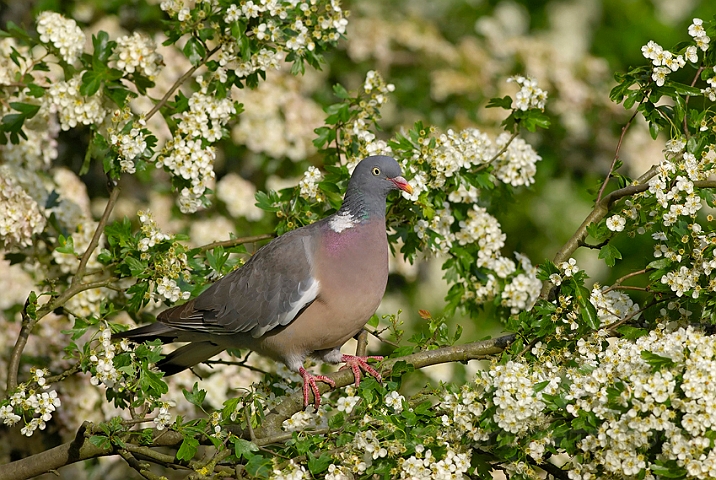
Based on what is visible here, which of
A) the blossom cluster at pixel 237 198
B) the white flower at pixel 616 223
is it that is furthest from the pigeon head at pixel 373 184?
the blossom cluster at pixel 237 198

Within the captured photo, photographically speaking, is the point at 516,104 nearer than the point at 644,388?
No

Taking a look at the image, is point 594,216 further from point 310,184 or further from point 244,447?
point 244,447

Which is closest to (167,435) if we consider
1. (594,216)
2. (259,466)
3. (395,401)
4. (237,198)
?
(259,466)

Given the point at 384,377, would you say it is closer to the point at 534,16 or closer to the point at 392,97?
the point at 392,97

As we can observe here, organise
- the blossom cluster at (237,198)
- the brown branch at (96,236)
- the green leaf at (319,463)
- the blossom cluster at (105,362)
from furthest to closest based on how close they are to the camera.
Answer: the blossom cluster at (237,198) → the brown branch at (96,236) → the blossom cluster at (105,362) → the green leaf at (319,463)

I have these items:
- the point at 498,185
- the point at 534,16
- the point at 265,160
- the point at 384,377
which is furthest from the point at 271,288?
the point at 534,16

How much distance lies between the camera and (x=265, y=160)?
6027mm

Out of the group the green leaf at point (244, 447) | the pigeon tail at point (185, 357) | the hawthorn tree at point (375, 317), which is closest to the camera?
the hawthorn tree at point (375, 317)

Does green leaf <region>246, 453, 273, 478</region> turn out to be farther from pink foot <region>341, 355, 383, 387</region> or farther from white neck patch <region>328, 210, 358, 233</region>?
white neck patch <region>328, 210, 358, 233</region>

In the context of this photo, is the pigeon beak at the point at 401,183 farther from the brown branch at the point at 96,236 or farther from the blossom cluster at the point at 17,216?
the blossom cluster at the point at 17,216

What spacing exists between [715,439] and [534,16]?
24.4 ft

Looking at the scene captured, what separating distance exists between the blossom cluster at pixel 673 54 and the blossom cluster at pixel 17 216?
8.86ft

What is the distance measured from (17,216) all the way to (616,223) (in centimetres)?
254

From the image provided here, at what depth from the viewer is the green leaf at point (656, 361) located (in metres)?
2.53
